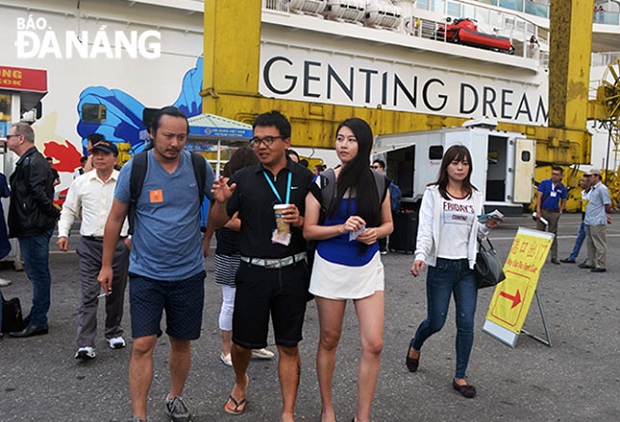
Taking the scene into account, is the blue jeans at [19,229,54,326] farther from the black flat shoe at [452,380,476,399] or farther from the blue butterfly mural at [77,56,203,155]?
the blue butterfly mural at [77,56,203,155]

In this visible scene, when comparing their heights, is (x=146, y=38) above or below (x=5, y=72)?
above

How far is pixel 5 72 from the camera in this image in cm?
855

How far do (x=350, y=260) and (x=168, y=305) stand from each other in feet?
3.67

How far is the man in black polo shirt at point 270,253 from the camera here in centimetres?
322

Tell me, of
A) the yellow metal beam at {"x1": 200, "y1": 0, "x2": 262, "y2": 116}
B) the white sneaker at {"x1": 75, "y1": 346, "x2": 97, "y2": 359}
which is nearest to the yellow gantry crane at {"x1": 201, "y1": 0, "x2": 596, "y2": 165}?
the yellow metal beam at {"x1": 200, "y1": 0, "x2": 262, "y2": 116}

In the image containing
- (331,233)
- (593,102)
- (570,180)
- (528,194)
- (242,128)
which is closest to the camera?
(331,233)

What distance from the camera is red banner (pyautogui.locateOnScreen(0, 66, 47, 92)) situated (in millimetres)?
8555

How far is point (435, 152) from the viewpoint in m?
14.5

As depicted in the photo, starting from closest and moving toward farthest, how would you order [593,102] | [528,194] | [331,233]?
[331,233], [528,194], [593,102]

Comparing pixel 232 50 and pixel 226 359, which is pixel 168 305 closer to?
pixel 226 359

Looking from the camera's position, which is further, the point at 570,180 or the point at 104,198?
the point at 570,180

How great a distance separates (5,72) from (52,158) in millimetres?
8376

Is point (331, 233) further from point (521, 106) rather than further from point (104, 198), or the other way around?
point (521, 106)

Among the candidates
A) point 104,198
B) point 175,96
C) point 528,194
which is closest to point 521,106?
point 528,194
